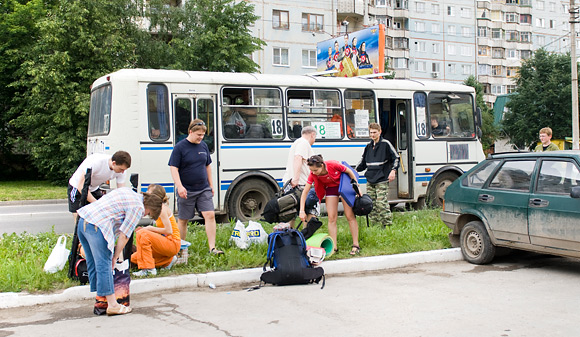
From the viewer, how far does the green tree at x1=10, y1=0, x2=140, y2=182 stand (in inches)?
979

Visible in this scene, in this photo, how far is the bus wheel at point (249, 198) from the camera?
11695mm

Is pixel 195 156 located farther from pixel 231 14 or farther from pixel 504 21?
pixel 504 21

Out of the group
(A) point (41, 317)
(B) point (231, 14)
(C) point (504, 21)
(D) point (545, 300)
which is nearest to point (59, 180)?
(B) point (231, 14)

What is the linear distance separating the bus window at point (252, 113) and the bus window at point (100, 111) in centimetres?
223

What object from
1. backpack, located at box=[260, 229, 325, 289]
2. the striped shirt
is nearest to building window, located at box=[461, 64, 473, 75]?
backpack, located at box=[260, 229, 325, 289]

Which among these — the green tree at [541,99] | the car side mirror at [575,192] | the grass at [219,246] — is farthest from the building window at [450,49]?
the car side mirror at [575,192]

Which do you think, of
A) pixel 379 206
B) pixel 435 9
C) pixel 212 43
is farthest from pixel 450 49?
pixel 379 206

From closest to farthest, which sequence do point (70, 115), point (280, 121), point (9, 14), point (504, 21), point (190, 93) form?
point (190, 93), point (280, 121), point (70, 115), point (9, 14), point (504, 21)

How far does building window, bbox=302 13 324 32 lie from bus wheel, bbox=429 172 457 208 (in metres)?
35.5

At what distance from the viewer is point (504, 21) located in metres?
79.2

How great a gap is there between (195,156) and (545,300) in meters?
4.73

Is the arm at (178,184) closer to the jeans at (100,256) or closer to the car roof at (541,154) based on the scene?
the jeans at (100,256)

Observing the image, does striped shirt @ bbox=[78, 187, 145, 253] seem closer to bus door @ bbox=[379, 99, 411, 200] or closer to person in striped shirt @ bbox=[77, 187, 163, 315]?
person in striped shirt @ bbox=[77, 187, 163, 315]

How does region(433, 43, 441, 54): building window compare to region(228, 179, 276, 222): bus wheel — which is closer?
region(228, 179, 276, 222): bus wheel
